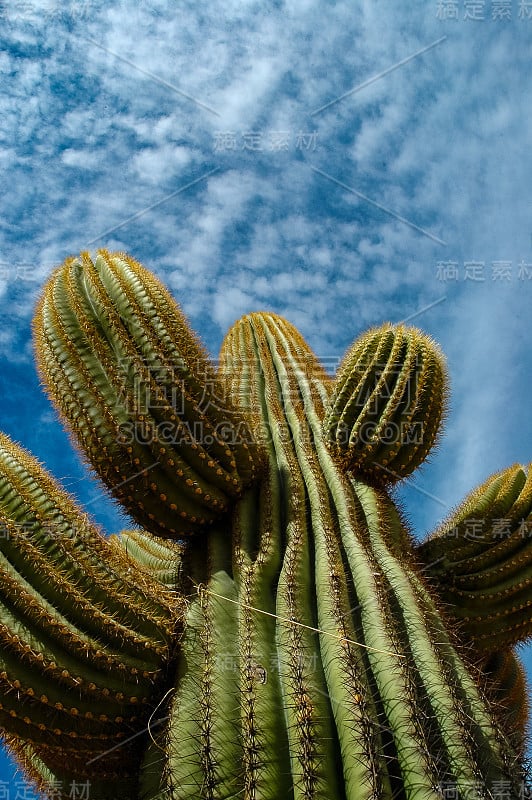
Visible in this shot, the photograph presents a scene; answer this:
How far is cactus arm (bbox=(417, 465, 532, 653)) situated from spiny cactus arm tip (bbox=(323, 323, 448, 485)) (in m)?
0.59

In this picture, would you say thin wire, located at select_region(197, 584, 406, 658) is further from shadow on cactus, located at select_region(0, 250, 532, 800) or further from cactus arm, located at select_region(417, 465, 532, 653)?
cactus arm, located at select_region(417, 465, 532, 653)

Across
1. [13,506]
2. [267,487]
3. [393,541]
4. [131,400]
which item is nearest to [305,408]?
[267,487]

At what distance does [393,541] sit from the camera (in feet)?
10.3

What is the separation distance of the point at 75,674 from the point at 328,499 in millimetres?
1561

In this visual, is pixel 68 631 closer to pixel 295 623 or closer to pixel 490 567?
pixel 295 623

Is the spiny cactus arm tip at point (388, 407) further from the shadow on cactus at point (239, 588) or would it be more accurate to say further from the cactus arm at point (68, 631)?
the cactus arm at point (68, 631)

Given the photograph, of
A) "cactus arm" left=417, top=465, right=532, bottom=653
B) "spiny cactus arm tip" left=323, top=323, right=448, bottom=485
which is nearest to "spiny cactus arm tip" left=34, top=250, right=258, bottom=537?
"spiny cactus arm tip" left=323, top=323, right=448, bottom=485

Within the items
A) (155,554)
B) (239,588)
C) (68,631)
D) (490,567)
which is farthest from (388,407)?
(68,631)

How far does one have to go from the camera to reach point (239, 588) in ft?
9.02

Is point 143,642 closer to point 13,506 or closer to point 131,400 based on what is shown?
point 13,506

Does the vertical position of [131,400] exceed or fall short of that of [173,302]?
it falls short

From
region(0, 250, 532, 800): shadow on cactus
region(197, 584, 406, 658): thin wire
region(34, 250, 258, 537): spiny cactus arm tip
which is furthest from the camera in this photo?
region(34, 250, 258, 537): spiny cactus arm tip

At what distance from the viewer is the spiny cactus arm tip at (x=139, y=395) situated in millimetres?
2863

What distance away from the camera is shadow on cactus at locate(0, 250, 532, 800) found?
217cm
